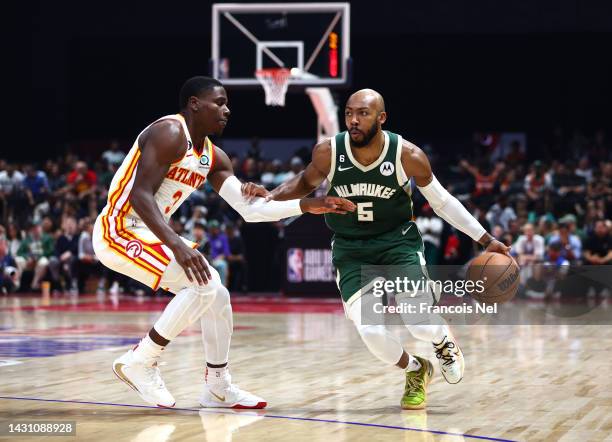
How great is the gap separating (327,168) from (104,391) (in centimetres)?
193

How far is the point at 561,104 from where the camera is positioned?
907 inches

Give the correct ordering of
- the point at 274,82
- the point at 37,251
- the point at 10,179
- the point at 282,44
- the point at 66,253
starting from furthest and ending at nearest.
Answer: the point at 10,179
the point at 37,251
the point at 66,253
the point at 282,44
the point at 274,82

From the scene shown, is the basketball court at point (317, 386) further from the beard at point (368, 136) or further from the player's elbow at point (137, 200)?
the beard at point (368, 136)

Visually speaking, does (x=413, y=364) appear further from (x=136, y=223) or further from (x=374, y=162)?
(x=136, y=223)

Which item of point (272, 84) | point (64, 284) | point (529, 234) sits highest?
point (272, 84)

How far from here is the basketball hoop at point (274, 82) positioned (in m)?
16.3

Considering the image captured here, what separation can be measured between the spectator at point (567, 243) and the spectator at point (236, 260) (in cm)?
518

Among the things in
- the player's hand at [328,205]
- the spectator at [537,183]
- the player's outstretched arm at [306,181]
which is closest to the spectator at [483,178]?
the spectator at [537,183]

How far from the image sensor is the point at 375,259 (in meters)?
6.12

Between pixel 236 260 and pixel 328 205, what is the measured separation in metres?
12.1

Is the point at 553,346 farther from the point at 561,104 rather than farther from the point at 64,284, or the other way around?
the point at 561,104

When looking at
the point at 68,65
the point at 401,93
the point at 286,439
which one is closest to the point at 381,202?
the point at 286,439

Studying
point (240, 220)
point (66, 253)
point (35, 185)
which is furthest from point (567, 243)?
point (35, 185)

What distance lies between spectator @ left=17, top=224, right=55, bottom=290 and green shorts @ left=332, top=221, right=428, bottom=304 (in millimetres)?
12729
